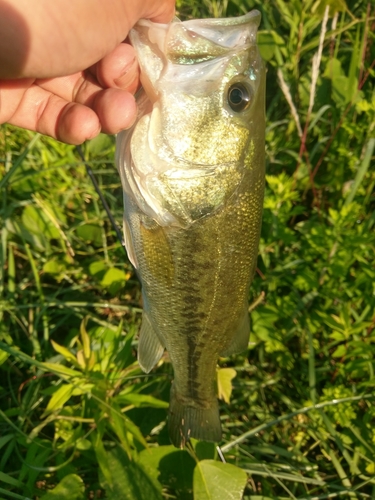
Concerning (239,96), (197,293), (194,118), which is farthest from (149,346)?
(239,96)

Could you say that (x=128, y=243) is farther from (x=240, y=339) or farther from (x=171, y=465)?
(x=171, y=465)

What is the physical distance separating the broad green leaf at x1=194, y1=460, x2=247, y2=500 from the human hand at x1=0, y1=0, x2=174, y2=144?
1573 mm

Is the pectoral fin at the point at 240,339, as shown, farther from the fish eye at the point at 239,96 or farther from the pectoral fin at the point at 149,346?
the fish eye at the point at 239,96

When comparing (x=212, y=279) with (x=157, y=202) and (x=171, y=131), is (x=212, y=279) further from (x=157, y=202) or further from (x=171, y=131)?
(x=171, y=131)

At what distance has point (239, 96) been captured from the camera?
167cm

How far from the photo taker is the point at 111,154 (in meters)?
3.11

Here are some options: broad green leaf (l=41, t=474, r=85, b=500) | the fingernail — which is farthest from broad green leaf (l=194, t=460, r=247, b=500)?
the fingernail

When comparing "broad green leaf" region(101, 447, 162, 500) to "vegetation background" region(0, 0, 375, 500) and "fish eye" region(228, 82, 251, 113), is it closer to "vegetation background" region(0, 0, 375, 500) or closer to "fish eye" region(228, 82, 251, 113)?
"vegetation background" region(0, 0, 375, 500)

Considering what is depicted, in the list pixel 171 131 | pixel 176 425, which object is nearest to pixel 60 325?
pixel 176 425

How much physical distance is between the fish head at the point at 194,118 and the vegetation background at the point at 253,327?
0.90 m

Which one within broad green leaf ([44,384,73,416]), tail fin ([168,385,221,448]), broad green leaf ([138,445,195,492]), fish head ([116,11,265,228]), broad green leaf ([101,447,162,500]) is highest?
fish head ([116,11,265,228])

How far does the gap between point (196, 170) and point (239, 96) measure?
32 centimetres

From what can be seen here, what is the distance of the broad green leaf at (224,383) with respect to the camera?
7.77 ft

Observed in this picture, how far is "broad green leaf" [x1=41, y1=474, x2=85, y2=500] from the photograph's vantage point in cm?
189
